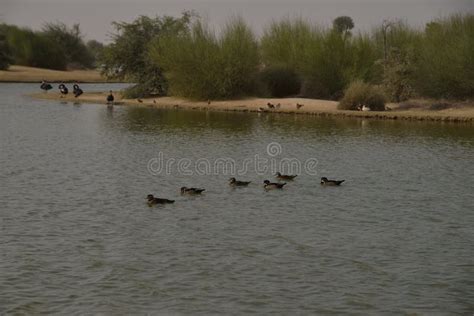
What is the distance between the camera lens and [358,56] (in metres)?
57.8

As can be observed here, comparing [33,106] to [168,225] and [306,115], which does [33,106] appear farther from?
[168,225]

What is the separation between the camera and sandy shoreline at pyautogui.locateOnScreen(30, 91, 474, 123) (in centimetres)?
4525

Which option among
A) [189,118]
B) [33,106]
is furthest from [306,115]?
[33,106]

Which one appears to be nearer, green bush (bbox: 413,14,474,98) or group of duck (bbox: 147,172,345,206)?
group of duck (bbox: 147,172,345,206)

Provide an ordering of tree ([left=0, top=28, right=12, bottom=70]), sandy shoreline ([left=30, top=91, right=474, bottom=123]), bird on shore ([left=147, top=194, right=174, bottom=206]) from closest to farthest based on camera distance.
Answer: bird on shore ([left=147, top=194, right=174, bottom=206])
sandy shoreline ([left=30, top=91, right=474, bottom=123])
tree ([left=0, top=28, right=12, bottom=70])

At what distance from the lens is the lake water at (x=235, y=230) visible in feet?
44.2

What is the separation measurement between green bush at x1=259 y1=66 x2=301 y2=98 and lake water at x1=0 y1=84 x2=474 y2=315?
25.5 m

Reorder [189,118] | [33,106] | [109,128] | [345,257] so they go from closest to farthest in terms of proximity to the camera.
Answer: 1. [345,257]
2. [109,128]
3. [189,118]
4. [33,106]

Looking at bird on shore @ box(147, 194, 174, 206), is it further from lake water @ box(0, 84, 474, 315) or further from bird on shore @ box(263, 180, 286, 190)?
bird on shore @ box(263, 180, 286, 190)

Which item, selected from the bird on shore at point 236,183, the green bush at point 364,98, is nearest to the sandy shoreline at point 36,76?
the green bush at point 364,98

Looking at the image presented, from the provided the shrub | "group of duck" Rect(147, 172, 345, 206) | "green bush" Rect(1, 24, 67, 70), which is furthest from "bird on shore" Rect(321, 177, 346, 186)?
"green bush" Rect(1, 24, 67, 70)

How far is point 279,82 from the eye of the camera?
6078 cm

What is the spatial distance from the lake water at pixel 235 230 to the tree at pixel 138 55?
28516 millimetres

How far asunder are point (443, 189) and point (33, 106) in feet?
125
